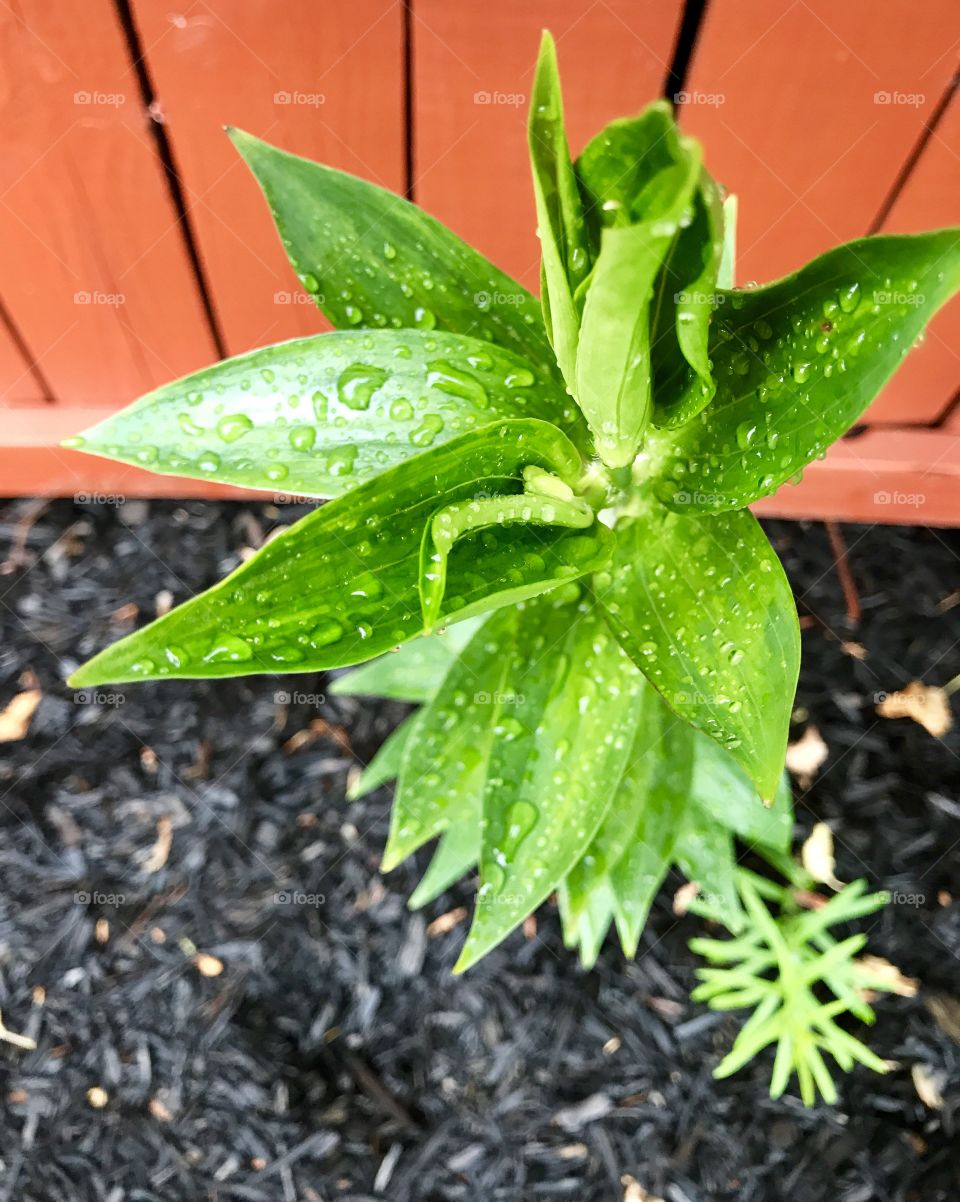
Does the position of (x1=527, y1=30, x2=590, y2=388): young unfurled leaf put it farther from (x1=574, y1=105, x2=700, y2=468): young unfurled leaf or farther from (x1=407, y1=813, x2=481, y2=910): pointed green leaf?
(x1=407, y1=813, x2=481, y2=910): pointed green leaf

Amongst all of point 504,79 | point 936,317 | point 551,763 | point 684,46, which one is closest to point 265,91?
point 504,79

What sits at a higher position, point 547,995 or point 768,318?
point 768,318

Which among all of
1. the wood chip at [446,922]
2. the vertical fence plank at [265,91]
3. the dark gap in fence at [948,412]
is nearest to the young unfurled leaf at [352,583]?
the vertical fence plank at [265,91]

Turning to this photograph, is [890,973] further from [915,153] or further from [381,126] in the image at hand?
[381,126]

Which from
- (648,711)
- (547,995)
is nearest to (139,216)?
(648,711)

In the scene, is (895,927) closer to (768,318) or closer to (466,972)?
(466,972)

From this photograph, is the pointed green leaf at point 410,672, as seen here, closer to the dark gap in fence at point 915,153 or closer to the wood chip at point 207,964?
the wood chip at point 207,964
